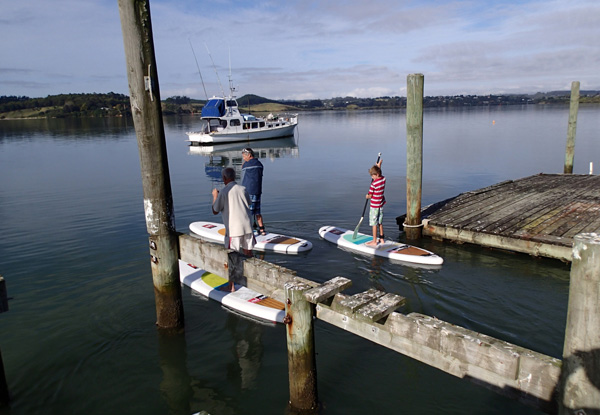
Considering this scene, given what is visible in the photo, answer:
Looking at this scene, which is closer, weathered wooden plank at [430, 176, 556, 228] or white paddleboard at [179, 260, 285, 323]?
white paddleboard at [179, 260, 285, 323]

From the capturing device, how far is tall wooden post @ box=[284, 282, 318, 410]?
406 cm

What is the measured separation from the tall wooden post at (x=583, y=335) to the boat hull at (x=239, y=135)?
39427mm

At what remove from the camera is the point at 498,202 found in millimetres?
12172

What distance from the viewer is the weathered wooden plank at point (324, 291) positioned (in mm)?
3873

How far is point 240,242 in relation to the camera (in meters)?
6.56

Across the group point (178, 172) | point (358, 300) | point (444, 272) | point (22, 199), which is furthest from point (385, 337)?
point (178, 172)

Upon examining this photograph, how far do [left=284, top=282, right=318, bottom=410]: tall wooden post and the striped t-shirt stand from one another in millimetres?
5185

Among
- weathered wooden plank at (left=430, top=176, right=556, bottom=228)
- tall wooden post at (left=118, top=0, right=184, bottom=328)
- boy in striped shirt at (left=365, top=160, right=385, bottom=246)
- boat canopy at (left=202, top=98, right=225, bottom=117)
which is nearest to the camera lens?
tall wooden post at (left=118, top=0, right=184, bottom=328)

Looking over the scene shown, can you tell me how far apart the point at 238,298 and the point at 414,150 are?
221 inches

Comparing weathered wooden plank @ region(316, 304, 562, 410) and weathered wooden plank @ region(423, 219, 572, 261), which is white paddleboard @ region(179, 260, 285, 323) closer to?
weathered wooden plank @ region(316, 304, 562, 410)

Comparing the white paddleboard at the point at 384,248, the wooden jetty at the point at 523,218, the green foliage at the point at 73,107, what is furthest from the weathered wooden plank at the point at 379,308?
the green foliage at the point at 73,107

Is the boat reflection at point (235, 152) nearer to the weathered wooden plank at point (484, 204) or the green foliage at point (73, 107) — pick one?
the weathered wooden plank at point (484, 204)

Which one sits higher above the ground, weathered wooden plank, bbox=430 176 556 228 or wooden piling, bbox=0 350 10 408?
weathered wooden plank, bbox=430 176 556 228

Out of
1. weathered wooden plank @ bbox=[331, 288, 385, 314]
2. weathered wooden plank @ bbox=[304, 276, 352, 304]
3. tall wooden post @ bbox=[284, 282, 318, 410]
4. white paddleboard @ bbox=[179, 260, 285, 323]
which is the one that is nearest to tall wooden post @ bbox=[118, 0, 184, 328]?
white paddleboard @ bbox=[179, 260, 285, 323]
